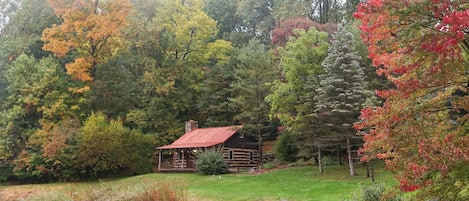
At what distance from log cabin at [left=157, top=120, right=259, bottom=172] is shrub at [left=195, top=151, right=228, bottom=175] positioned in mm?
1485

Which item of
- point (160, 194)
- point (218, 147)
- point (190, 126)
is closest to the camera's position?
point (160, 194)

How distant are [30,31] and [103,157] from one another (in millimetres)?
15717

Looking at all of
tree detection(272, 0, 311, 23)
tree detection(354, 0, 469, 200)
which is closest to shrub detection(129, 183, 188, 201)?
tree detection(354, 0, 469, 200)

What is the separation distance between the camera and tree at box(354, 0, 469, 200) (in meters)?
6.34

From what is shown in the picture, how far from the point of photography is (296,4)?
41.3 meters

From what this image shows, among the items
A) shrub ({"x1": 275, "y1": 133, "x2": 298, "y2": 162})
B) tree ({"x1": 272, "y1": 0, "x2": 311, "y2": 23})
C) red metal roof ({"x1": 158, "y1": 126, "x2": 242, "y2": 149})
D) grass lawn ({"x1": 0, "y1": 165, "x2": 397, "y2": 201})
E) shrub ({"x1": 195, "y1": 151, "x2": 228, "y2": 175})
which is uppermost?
tree ({"x1": 272, "y1": 0, "x2": 311, "y2": 23})

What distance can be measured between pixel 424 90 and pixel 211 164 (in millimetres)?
20854

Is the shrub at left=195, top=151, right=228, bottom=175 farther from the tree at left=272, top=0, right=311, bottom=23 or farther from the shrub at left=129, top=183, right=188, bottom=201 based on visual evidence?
the tree at left=272, top=0, right=311, bottom=23

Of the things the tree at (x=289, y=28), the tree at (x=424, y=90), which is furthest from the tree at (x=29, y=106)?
the tree at (x=424, y=90)

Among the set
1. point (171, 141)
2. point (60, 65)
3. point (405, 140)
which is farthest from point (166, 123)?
point (405, 140)

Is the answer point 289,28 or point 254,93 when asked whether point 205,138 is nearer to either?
point 254,93

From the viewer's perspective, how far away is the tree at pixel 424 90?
6336 mm

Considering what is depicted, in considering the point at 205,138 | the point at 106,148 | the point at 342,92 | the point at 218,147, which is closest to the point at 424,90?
the point at 342,92

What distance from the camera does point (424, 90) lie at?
7.33 meters
